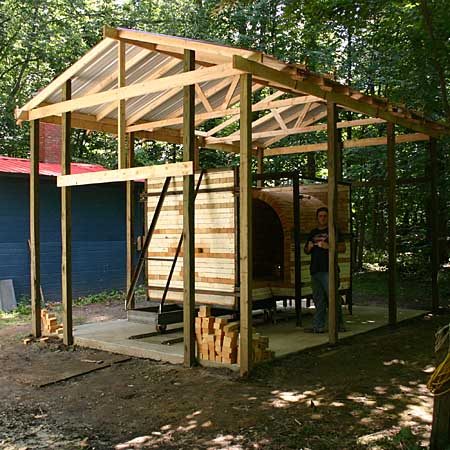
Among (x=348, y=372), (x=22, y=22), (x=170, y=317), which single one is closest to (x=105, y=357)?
(x=170, y=317)

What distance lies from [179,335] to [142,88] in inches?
155

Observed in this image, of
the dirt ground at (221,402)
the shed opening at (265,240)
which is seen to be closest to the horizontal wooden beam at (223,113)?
the shed opening at (265,240)

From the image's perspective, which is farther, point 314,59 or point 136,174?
point 314,59

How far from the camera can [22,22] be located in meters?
22.3

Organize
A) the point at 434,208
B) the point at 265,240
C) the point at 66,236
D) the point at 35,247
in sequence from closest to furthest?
the point at 66,236, the point at 35,247, the point at 434,208, the point at 265,240

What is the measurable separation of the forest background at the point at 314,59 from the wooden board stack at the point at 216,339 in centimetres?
484

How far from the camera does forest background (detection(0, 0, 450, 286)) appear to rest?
11.8 meters

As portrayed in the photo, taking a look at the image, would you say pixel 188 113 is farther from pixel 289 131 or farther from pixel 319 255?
pixel 289 131

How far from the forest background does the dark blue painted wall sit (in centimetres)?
570

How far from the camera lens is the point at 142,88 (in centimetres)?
788

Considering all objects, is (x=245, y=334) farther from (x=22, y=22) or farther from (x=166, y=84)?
(x=22, y=22)

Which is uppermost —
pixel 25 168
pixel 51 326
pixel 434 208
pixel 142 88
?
pixel 142 88

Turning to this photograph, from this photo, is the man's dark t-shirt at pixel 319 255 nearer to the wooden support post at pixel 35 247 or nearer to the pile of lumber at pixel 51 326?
the pile of lumber at pixel 51 326

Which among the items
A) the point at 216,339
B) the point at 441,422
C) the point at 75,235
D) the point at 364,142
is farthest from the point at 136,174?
the point at 75,235
